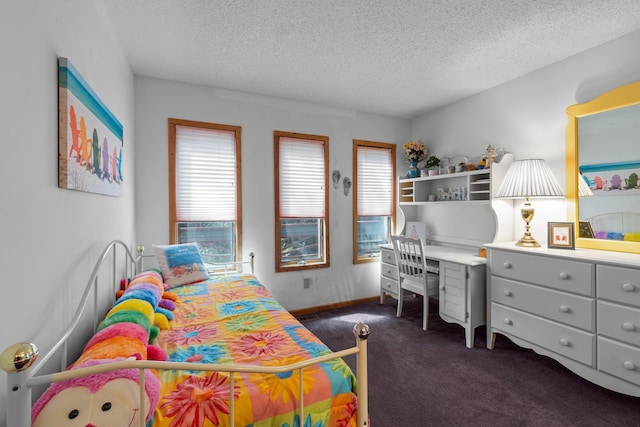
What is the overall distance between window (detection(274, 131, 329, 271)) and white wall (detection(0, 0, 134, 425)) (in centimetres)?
201

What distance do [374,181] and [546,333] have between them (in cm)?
247

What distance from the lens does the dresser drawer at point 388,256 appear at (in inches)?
143

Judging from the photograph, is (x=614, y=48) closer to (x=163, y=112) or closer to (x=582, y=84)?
(x=582, y=84)

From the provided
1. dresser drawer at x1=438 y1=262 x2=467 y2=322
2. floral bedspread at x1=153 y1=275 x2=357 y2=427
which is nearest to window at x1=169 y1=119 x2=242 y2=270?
floral bedspread at x1=153 y1=275 x2=357 y2=427

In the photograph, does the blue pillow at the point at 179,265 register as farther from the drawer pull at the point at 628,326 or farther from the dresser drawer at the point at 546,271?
the drawer pull at the point at 628,326

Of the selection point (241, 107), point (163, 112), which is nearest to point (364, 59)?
point (241, 107)

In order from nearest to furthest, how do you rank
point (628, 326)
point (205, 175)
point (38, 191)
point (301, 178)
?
point (38, 191)
point (628, 326)
point (205, 175)
point (301, 178)

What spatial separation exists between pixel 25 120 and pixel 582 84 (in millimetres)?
3585

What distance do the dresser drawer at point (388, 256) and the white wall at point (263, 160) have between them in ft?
0.93

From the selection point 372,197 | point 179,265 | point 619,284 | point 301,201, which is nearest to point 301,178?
point 301,201

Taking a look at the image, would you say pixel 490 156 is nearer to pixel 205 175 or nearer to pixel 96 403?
pixel 205 175

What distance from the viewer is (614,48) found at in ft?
7.45

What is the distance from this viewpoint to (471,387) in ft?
6.81

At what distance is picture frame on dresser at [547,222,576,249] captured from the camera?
7.75ft
